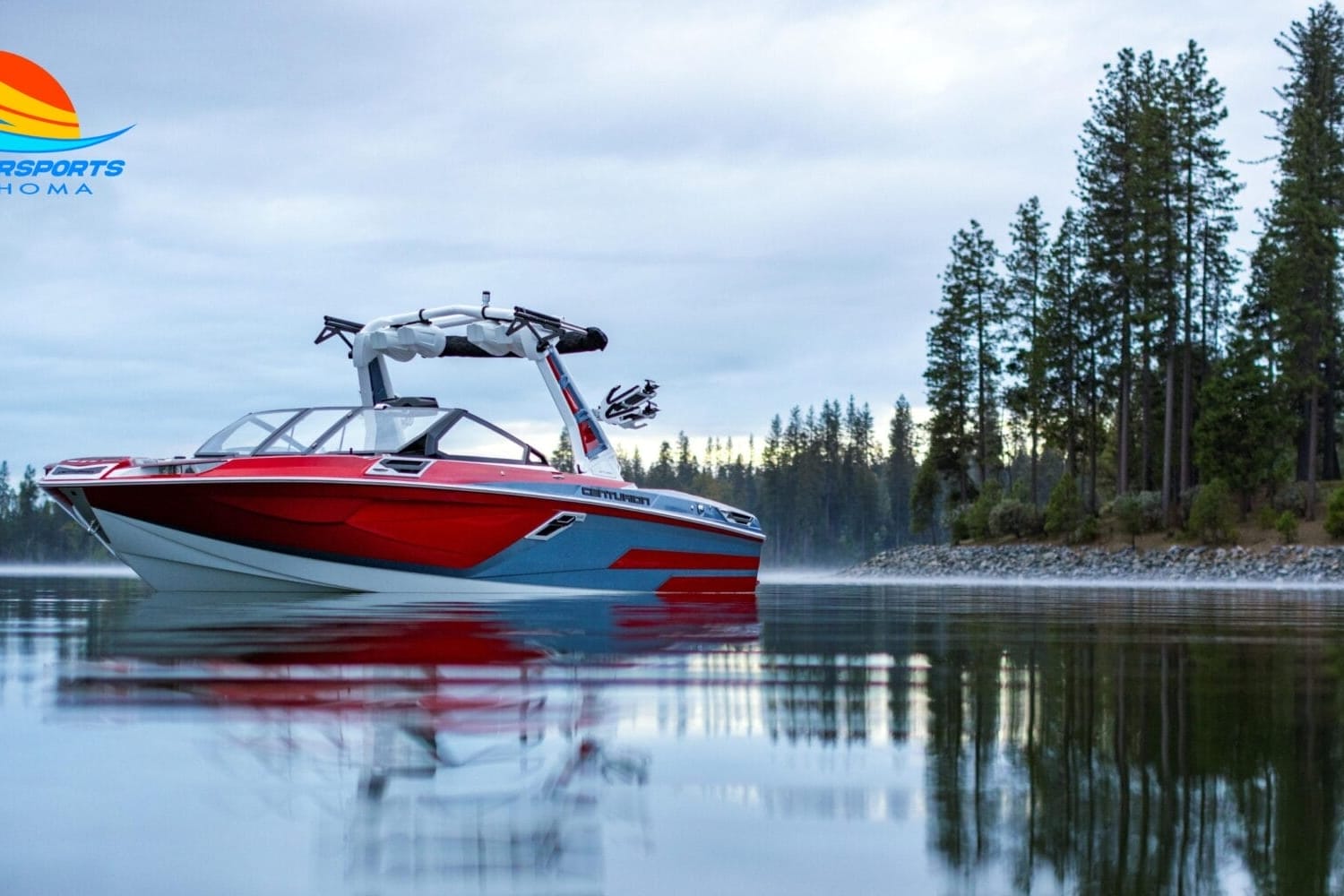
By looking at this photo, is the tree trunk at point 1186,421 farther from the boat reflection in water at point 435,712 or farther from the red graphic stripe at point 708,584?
the boat reflection in water at point 435,712

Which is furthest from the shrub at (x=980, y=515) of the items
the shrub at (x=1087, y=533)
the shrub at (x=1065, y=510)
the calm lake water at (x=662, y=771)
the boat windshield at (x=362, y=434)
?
the calm lake water at (x=662, y=771)

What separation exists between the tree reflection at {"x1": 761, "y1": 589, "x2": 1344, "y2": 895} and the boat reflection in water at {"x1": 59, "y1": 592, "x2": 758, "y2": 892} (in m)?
0.74

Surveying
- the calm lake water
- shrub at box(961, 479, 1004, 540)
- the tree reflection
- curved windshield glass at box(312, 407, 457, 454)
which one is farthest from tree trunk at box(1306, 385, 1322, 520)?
the calm lake water

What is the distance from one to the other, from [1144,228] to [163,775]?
52.0 m

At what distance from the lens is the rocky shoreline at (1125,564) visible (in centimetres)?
3934

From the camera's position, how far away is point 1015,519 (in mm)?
55969

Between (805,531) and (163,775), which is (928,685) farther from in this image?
(805,531)

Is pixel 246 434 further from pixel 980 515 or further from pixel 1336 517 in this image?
pixel 980 515

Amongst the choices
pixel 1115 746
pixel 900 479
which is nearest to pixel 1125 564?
pixel 1115 746

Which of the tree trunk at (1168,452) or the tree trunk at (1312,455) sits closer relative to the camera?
the tree trunk at (1312,455)

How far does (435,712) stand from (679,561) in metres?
13.8

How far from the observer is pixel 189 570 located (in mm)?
16703

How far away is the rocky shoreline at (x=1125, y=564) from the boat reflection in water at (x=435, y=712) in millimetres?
30470

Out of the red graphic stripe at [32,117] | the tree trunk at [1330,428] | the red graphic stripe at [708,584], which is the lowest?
the red graphic stripe at [708,584]
